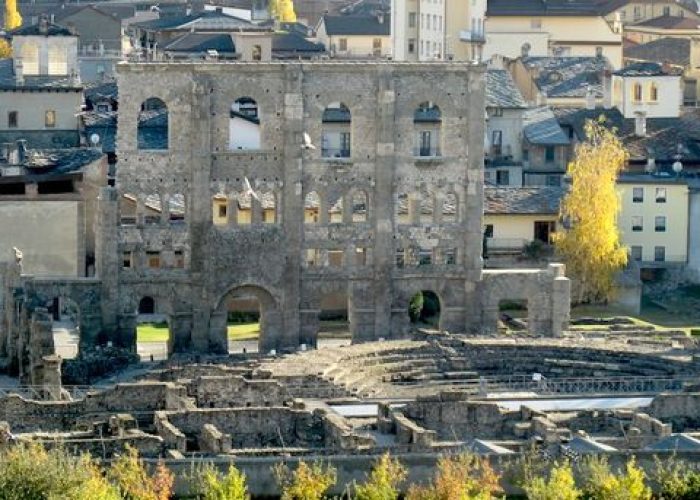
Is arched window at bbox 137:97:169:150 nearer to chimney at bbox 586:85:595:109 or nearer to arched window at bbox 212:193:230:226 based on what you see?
arched window at bbox 212:193:230:226

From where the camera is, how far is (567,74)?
184m

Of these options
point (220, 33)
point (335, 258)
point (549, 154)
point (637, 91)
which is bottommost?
point (335, 258)

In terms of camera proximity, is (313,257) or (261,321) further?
(313,257)

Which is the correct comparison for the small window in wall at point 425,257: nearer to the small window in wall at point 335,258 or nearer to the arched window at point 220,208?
the small window in wall at point 335,258

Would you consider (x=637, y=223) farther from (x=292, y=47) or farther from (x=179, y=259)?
(x=292, y=47)

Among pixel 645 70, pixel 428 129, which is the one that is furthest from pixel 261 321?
pixel 645 70

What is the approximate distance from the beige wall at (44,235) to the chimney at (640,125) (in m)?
35.1

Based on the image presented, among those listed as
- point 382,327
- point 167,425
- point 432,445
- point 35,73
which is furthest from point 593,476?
point 35,73

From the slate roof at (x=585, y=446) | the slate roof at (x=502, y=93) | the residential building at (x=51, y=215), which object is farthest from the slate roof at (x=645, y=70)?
the slate roof at (x=585, y=446)

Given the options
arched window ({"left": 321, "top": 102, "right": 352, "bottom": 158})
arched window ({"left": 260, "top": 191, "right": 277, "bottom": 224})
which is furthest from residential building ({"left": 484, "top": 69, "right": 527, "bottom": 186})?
arched window ({"left": 260, "top": 191, "right": 277, "bottom": 224})

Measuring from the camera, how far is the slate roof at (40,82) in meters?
164

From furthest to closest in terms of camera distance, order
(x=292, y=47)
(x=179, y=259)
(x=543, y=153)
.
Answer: (x=292, y=47) → (x=543, y=153) → (x=179, y=259)

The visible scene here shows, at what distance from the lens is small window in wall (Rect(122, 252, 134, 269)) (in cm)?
13800

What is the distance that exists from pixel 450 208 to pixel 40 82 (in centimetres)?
2830
